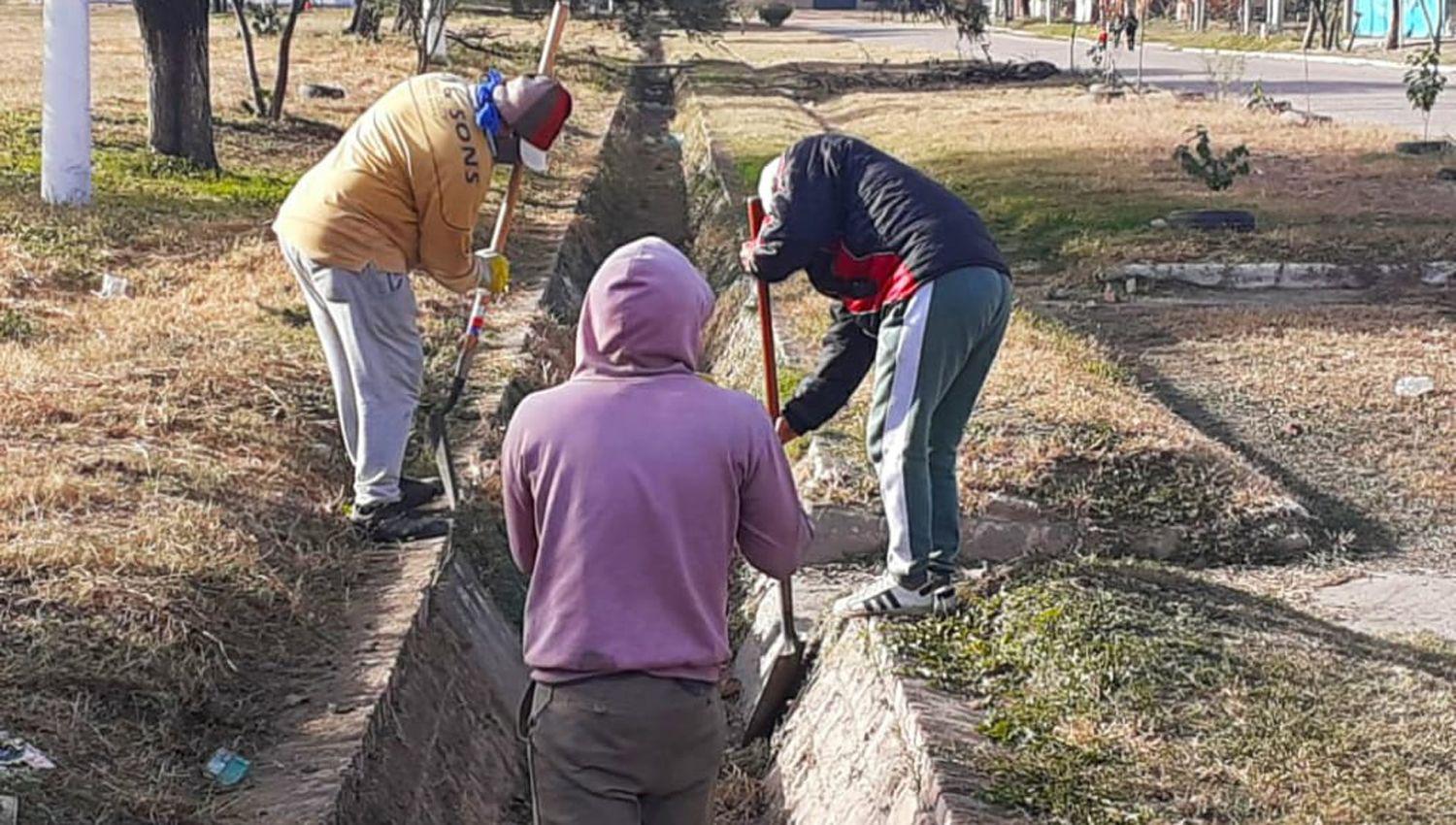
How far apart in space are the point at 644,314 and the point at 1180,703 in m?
2.09

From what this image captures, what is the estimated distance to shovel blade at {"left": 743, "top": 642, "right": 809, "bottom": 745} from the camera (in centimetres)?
564

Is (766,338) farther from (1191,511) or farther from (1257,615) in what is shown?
(1191,511)

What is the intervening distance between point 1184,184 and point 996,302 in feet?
36.4

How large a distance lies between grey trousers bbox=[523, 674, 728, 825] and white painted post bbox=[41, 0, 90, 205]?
9324 mm

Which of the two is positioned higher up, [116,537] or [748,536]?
[748,536]

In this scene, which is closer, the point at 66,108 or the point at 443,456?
the point at 443,456

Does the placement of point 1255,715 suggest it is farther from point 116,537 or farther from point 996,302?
point 116,537

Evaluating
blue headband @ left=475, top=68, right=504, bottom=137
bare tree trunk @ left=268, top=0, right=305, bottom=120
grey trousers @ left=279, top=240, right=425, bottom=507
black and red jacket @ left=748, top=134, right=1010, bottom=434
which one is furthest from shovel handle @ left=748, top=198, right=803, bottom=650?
bare tree trunk @ left=268, top=0, right=305, bottom=120

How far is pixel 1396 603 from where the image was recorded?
20.1ft

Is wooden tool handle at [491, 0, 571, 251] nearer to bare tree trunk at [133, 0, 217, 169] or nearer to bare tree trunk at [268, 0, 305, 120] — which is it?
bare tree trunk at [133, 0, 217, 169]

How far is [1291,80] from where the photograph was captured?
31.1 metres

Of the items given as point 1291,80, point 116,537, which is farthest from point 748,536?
point 1291,80

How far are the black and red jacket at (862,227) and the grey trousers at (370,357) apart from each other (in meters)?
1.55

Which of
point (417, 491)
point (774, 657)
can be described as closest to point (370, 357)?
point (417, 491)
